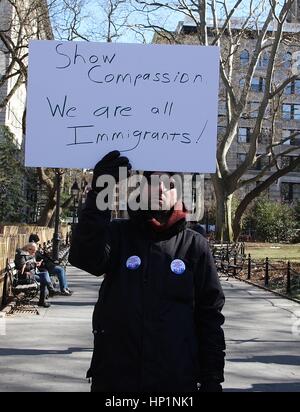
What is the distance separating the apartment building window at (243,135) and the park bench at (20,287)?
71.7 meters

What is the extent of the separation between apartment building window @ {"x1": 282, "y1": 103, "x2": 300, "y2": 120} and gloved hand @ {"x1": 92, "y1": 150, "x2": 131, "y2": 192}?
Answer: 81.0 metres

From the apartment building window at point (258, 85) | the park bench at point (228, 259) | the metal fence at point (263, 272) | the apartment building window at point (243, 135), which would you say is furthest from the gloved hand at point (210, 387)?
the apartment building window at point (243, 135)

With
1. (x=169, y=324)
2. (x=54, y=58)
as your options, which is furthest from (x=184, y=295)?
(x=54, y=58)

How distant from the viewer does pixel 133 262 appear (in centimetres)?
297

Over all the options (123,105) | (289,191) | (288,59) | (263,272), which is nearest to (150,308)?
(123,105)

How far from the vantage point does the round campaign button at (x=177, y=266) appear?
9.75 feet

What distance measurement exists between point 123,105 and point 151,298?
3.79 feet

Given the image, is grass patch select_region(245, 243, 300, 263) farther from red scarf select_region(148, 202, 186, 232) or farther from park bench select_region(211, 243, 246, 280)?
red scarf select_region(148, 202, 186, 232)

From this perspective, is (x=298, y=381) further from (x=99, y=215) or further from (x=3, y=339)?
(x=99, y=215)

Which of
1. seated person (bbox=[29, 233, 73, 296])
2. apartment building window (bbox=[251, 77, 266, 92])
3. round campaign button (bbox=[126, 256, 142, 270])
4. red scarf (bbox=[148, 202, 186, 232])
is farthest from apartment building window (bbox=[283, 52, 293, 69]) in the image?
round campaign button (bbox=[126, 256, 142, 270])

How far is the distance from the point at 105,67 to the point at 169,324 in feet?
5.04

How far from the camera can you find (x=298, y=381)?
695 cm

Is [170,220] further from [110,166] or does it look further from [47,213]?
[47,213]

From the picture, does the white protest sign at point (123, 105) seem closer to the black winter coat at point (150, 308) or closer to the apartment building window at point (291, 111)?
the black winter coat at point (150, 308)
